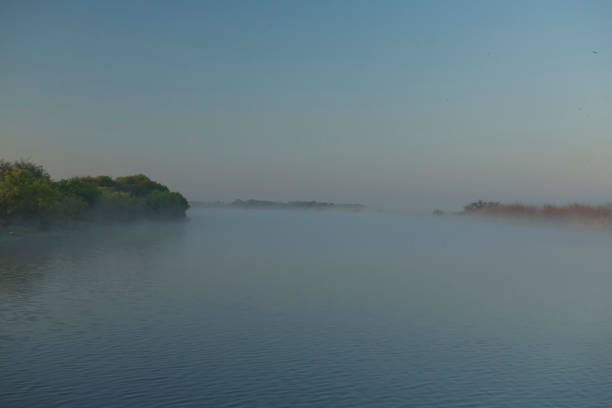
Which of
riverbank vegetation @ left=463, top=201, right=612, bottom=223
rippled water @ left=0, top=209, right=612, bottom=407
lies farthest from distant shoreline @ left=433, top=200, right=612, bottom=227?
rippled water @ left=0, top=209, right=612, bottom=407

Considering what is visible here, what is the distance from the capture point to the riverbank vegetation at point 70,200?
4597cm

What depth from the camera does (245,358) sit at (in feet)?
38.3

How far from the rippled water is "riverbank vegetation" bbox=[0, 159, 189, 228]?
21.3 m

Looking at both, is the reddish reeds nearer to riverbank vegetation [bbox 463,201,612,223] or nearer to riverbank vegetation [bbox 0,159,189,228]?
riverbank vegetation [bbox 463,201,612,223]

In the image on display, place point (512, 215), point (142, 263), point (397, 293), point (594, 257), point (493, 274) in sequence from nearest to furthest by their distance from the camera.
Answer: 1. point (397, 293)
2. point (493, 274)
3. point (142, 263)
4. point (594, 257)
5. point (512, 215)

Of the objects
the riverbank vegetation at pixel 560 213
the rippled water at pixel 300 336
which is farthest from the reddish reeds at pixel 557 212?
the rippled water at pixel 300 336

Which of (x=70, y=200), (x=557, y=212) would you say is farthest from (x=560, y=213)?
(x=70, y=200)

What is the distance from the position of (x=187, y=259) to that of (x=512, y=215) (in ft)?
245

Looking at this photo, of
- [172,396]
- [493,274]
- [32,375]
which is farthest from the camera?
[493,274]

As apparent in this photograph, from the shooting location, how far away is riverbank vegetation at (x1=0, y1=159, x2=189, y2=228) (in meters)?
46.0

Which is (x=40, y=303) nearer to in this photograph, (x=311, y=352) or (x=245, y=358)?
(x=245, y=358)

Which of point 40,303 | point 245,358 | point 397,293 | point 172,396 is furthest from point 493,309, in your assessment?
point 40,303

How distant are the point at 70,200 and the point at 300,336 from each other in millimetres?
51780

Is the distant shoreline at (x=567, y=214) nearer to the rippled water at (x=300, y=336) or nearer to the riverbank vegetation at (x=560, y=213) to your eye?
the riverbank vegetation at (x=560, y=213)
